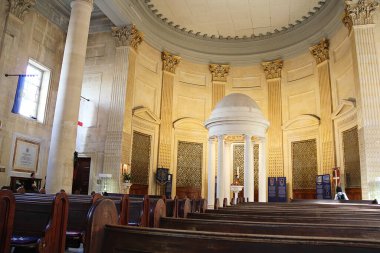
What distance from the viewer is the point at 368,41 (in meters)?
12.0

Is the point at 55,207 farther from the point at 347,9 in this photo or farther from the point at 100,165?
the point at 347,9

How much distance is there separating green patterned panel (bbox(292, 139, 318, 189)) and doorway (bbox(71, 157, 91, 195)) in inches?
404

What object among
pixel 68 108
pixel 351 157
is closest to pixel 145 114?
pixel 68 108

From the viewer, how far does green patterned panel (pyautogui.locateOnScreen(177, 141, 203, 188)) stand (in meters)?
17.4

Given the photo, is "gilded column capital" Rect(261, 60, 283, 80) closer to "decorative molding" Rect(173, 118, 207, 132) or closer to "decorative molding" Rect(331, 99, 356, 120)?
"decorative molding" Rect(331, 99, 356, 120)

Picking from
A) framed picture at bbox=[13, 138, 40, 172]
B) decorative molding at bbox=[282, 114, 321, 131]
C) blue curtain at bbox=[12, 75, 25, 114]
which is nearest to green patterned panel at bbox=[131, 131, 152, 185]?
framed picture at bbox=[13, 138, 40, 172]

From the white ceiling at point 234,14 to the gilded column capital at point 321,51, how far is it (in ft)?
5.88

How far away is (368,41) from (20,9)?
1305 cm

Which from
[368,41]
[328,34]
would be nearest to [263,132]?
[368,41]

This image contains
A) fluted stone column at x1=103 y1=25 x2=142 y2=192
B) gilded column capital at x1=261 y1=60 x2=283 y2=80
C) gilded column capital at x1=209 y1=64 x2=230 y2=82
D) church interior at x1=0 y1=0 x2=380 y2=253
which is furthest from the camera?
gilded column capital at x1=209 y1=64 x2=230 y2=82

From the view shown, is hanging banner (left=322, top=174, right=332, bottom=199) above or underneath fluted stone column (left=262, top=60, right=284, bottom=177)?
underneath

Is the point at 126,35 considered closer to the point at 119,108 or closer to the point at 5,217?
the point at 119,108

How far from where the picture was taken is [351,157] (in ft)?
43.3

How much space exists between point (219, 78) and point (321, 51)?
18.8 feet
